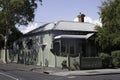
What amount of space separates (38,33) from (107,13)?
11413 millimetres

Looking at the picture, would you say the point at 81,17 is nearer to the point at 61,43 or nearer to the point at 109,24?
the point at 61,43

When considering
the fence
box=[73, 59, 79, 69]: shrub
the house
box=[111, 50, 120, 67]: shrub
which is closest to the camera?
box=[73, 59, 79, 69]: shrub

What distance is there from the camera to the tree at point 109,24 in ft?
115

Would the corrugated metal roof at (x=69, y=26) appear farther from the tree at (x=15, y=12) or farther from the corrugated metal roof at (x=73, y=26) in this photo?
the tree at (x=15, y=12)

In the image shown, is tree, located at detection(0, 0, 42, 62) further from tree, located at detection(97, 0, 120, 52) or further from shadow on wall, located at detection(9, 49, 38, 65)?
tree, located at detection(97, 0, 120, 52)

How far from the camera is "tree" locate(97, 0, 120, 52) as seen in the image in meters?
35.1

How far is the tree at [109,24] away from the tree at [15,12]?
14044 mm

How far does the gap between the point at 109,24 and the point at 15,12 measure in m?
16.7

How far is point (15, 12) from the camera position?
156 ft

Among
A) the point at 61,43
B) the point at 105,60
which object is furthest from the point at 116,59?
the point at 61,43

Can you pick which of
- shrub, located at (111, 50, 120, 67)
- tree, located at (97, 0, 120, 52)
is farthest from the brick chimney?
shrub, located at (111, 50, 120, 67)

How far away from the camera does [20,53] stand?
162 ft

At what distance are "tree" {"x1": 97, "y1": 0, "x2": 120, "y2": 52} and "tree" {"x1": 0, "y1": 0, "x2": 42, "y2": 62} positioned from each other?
1404cm

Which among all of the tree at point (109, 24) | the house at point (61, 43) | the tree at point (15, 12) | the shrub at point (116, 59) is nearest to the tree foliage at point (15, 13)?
the tree at point (15, 12)
